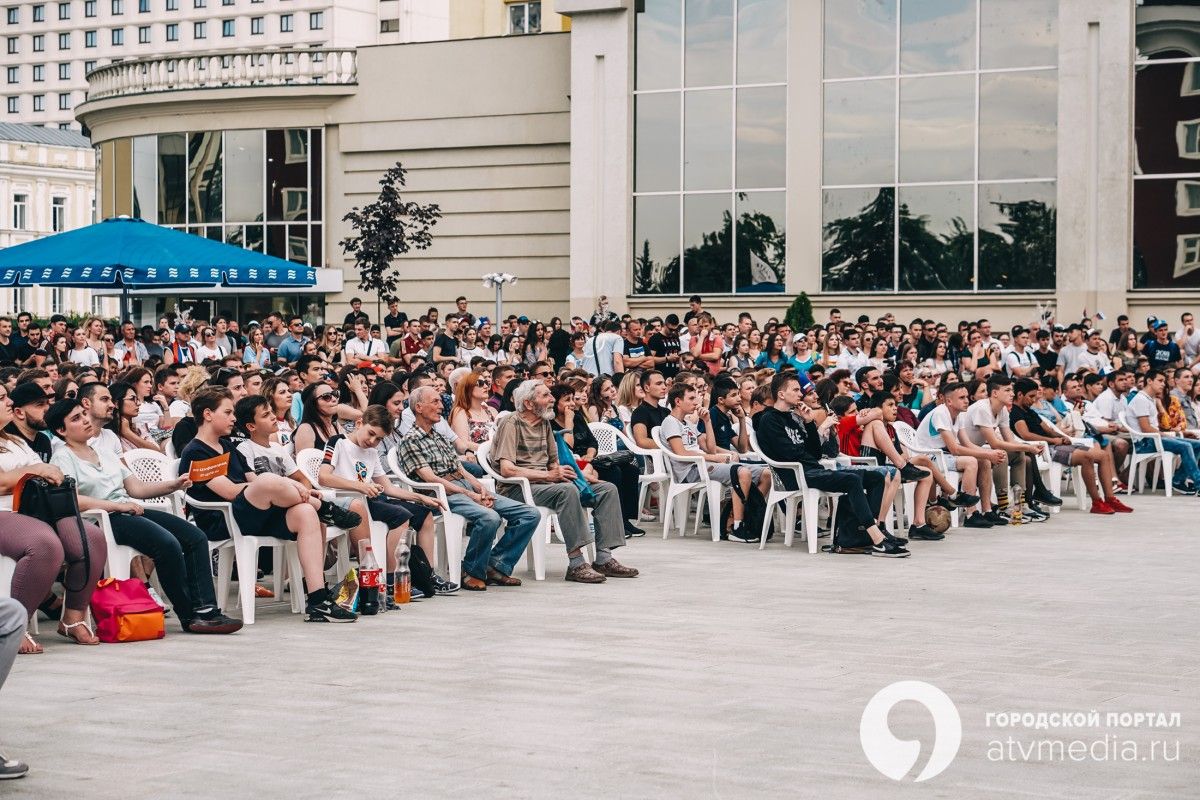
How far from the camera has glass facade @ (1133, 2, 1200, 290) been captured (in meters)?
27.2

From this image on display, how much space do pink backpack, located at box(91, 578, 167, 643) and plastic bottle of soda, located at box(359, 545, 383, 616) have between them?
131 cm

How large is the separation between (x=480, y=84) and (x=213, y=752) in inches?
1114

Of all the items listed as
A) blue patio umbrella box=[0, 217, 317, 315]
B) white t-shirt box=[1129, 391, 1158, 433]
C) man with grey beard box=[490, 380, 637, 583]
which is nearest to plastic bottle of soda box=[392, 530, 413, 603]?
man with grey beard box=[490, 380, 637, 583]

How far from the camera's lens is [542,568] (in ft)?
38.5

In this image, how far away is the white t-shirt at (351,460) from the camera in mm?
10547

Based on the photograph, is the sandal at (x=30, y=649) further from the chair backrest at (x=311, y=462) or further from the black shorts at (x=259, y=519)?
the chair backrest at (x=311, y=462)

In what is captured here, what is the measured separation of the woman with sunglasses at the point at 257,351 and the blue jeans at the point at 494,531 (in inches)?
379

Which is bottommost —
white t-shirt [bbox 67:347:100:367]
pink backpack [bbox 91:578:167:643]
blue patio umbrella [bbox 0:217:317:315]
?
pink backpack [bbox 91:578:167:643]

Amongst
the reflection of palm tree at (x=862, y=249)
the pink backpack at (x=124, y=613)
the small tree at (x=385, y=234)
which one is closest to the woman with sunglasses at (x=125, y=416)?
the pink backpack at (x=124, y=613)

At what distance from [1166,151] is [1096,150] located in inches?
44.9

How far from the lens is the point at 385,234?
31.2 meters

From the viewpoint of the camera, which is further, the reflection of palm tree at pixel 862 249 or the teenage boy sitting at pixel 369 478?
the reflection of palm tree at pixel 862 249

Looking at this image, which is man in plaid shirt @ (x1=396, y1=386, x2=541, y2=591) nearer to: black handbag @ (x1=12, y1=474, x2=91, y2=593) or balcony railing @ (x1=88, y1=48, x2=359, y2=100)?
black handbag @ (x1=12, y1=474, x2=91, y2=593)

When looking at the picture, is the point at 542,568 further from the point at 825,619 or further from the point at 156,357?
the point at 156,357
